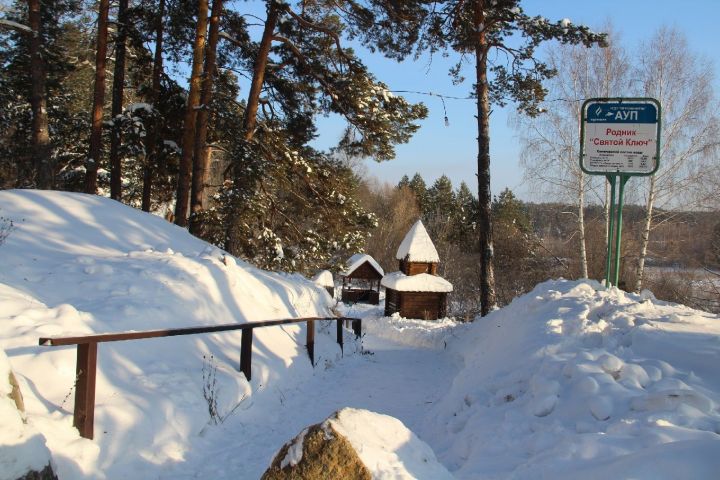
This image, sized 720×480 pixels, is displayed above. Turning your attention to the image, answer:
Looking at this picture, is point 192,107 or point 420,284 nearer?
point 192,107

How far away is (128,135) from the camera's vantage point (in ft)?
43.8

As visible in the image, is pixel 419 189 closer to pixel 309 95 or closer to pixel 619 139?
pixel 309 95

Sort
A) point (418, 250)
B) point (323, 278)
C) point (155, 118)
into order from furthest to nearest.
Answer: point (323, 278) < point (418, 250) < point (155, 118)

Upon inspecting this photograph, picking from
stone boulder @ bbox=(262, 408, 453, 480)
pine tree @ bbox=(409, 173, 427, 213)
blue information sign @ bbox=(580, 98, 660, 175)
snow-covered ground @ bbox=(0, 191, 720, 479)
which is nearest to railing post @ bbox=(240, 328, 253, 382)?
snow-covered ground @ bbox=(0, 191, 720, 479)

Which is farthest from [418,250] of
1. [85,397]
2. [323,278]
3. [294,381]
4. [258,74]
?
[85,397]

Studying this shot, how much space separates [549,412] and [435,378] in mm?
4461

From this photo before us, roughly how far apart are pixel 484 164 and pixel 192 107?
7.65m

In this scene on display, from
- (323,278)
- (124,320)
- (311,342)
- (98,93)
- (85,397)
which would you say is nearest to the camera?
(85,397)

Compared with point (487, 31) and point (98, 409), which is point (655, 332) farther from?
point (487, 31)

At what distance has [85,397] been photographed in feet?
11.3

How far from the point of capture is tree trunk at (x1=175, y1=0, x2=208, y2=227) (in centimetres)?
1270

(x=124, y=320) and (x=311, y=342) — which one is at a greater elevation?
(x=124, y=320)

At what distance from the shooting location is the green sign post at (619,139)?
7.07 metres

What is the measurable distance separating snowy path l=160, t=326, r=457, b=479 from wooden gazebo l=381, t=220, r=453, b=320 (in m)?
13.7
